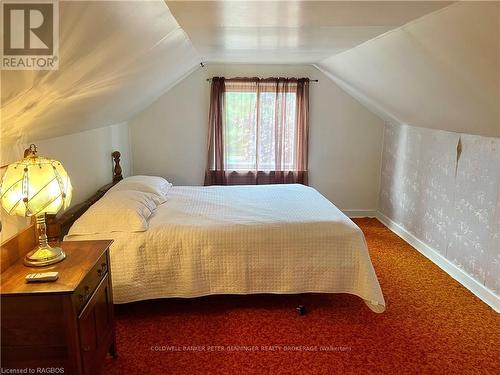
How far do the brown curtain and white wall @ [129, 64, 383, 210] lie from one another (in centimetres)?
15

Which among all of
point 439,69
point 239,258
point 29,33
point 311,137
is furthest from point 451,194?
point 29,33

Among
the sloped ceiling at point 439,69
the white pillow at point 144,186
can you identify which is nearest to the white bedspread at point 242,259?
the white pillow at point 144,186

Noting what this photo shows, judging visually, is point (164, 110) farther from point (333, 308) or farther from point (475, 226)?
point (475, 226)

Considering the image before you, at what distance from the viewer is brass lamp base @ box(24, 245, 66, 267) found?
1.80m

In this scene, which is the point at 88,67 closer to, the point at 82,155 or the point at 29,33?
the point at 29,33

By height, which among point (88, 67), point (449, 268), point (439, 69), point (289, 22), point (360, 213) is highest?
point (289, 22)

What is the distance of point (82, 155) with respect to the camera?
10.4ft

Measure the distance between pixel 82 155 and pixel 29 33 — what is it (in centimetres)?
201

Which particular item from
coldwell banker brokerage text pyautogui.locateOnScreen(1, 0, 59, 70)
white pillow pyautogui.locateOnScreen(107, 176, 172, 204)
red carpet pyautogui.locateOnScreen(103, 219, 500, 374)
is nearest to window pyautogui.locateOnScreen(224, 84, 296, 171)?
white pillow pyautogui.locateOnScreen(107, 176, 172, 204)

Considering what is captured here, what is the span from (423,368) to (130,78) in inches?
101

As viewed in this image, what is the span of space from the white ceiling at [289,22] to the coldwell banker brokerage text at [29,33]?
64 cm

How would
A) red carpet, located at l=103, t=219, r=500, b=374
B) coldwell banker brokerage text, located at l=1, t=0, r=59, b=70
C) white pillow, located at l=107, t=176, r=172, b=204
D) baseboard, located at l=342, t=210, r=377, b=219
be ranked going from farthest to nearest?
baseboard, located at l=342, t=210, r=377, b=219 → white pillow, located at l=107, t=176, r=172, b=204 → red carpet, located at l=103, t=219, r=500, b=374 → coldwell banker brokerage text, located at l=1, t=0, r=59, b=70

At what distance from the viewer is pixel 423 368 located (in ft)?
7.16

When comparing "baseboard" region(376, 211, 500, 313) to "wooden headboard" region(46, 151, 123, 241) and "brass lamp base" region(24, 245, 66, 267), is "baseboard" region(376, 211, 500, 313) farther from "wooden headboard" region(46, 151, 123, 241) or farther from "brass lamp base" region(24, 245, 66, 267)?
"wooden headboard" region(46, 151, 123, 241)
